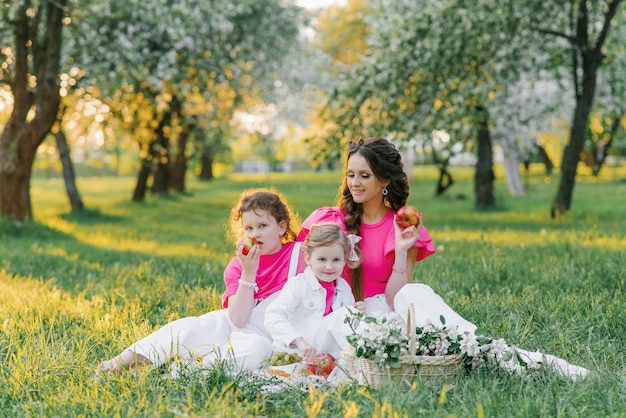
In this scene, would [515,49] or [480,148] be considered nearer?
[515,49]

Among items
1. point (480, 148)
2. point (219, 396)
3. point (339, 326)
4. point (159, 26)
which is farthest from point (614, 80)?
point (219, 396)

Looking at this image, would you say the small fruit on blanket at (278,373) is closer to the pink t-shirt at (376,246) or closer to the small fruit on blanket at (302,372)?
the small fruit on blanket at (302,372)

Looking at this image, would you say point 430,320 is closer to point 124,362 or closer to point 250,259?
point 250,259

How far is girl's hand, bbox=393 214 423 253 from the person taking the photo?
504 cm

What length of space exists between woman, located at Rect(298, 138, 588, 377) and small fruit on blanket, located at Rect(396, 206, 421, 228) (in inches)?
2.1

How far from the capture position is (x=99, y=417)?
3867 millimetres

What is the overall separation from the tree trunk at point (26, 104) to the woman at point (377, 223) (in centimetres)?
971

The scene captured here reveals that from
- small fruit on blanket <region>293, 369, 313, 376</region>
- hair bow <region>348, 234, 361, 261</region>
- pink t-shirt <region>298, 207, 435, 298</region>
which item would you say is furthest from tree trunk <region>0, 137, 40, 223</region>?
small fruit on blanket <region>293, 369, 313, 376</region>

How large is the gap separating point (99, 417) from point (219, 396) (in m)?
0.57

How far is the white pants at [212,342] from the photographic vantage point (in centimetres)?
470

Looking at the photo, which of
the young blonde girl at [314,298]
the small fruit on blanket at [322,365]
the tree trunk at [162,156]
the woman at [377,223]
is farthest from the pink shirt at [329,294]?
the tree trunk at [162,156]

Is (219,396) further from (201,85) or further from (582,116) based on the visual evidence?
(201,85)

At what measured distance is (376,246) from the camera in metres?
5.34

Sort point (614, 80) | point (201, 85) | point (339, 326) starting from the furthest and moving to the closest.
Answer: point (201, 85)
point (614, 80)
point (339, 326)
